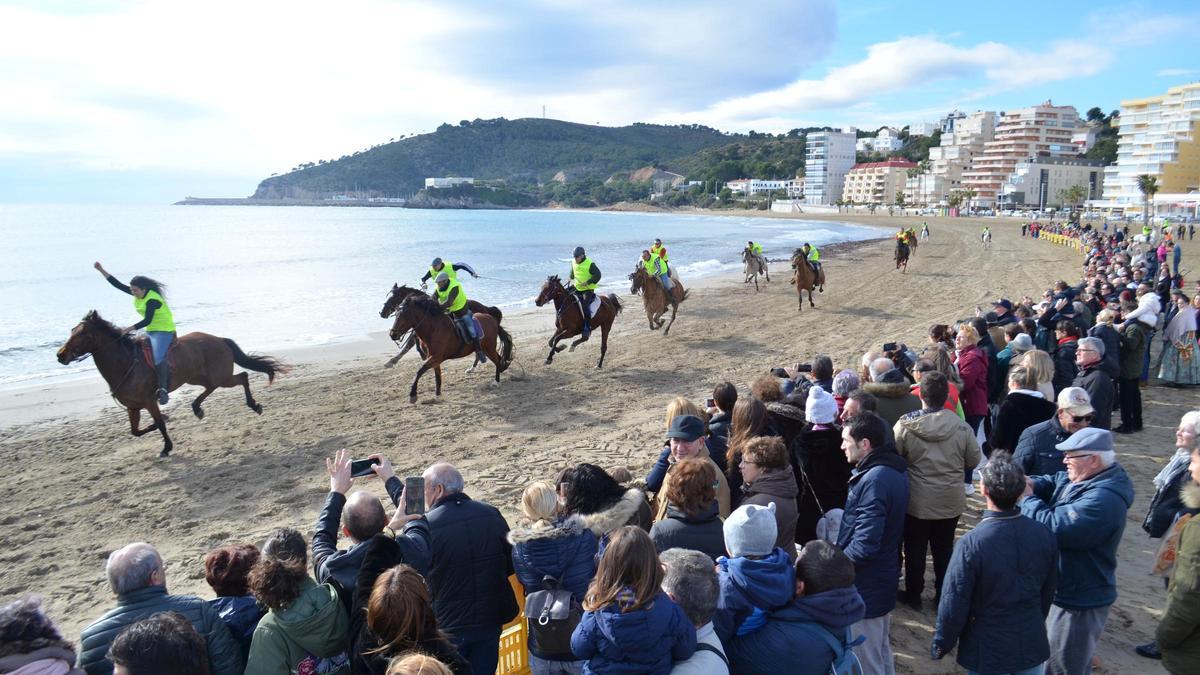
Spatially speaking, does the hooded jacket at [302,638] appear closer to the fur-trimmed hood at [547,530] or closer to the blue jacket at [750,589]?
the fur-trimmed hood at [547,530]

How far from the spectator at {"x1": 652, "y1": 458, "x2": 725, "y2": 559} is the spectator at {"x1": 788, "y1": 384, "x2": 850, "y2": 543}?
4.39 feet

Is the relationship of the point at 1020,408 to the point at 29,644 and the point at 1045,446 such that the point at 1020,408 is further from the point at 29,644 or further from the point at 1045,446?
the point at 29,644

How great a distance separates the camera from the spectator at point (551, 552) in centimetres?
308

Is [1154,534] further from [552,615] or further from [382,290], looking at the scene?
[382,290]

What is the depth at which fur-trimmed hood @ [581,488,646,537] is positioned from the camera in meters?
3.33

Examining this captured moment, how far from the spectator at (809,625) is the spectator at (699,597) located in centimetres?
15

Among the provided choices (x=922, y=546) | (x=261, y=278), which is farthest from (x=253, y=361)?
(x=261, y=278)

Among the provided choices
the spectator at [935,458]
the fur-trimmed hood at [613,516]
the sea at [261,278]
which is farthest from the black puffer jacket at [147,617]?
the sea at [261,278]

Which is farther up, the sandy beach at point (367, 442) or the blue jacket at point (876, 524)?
the blue jacket at point (876, 524)

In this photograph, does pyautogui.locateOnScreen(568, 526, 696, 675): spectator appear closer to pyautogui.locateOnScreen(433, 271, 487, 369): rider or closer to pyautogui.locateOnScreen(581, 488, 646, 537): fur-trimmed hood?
pyautogui.locateOnScreen(581, 488, 646, 537): fur-trimmed hood

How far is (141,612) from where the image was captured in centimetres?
270

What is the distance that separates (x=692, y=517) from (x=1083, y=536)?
78.3 inches

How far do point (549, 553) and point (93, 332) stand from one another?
8.03 meters

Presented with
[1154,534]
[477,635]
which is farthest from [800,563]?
[1154,534]
